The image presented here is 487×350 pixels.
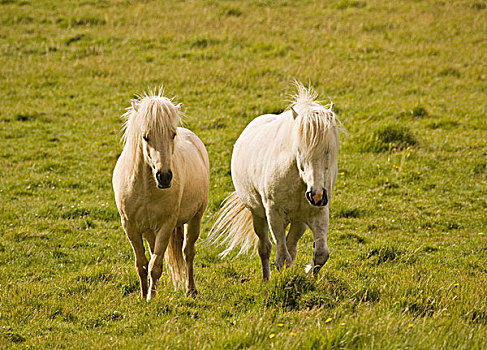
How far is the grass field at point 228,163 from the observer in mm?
5133

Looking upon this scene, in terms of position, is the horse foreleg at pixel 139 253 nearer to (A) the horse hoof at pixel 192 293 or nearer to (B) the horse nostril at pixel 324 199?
(A) the horse hoof at pixel 192 293

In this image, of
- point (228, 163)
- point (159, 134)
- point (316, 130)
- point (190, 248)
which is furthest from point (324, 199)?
point (228, 163)

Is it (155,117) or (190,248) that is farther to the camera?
(190,248)

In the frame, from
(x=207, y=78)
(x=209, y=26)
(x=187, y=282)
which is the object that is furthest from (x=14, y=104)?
(x=187, y=282)

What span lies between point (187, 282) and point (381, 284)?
2197 millimetres

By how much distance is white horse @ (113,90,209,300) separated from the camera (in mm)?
5566

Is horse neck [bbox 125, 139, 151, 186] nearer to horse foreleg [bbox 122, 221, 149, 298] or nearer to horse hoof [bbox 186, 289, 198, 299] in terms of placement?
horse foreleg [bbox 122, 221, 149, 298]

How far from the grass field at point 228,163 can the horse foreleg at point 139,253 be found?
1.08 ft

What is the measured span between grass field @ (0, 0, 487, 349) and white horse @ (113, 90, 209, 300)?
413 mm

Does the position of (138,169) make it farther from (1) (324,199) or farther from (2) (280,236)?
(1) (324,199)

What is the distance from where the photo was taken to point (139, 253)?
20.5ft

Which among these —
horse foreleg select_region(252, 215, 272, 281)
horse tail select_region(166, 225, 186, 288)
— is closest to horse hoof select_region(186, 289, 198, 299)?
horse tail select_region(166, 225, 186, 288)

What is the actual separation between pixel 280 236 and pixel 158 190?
4.58 feet

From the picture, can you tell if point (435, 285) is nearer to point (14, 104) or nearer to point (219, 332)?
point (219, 332)
